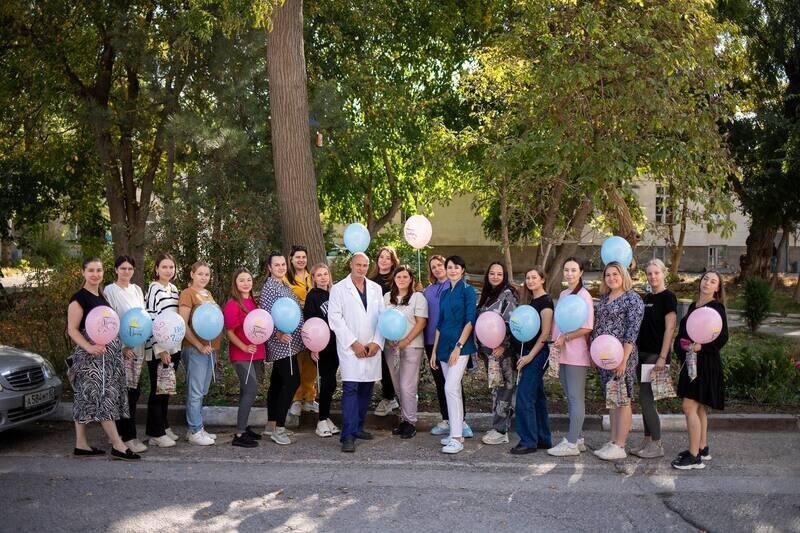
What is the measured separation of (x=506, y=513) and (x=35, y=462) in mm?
4068

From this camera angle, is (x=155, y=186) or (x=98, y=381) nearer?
(x=98, y=381)

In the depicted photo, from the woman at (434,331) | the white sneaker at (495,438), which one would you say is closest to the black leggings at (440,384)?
the woman at (434,331)

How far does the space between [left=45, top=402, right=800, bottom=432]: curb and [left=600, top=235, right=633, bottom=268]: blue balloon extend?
172cm

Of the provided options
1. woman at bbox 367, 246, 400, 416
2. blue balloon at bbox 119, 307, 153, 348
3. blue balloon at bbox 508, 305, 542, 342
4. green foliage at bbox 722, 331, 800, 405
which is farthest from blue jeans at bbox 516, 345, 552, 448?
blue balloon at bbox 119, 307, 153, 348

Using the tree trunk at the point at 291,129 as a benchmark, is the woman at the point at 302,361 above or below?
below

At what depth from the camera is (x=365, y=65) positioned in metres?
15.2

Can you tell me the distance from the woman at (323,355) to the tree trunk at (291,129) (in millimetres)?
2593

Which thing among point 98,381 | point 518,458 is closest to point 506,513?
point 518,458

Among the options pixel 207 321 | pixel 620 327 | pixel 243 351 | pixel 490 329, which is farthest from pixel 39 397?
pixel 620 327

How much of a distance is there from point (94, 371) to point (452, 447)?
321 cm

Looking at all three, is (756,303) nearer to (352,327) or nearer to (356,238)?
(356,238)

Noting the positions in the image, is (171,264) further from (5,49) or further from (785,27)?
(785,27)

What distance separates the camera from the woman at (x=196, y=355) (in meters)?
6.92

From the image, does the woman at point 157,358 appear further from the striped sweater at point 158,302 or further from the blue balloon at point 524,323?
the blue balloon at point 524,323
